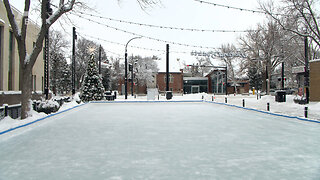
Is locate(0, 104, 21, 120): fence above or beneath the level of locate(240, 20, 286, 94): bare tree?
beneath

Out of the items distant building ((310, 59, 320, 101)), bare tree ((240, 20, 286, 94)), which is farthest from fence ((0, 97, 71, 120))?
bare tree ((240, 20, 286, 94))

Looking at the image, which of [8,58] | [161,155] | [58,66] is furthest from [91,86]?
[58,66]

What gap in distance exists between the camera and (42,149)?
22.7 ft

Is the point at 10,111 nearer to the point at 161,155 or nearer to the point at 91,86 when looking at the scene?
the point at 161,155

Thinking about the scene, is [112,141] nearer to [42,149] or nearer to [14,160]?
[42,149]

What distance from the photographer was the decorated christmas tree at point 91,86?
1160 inches

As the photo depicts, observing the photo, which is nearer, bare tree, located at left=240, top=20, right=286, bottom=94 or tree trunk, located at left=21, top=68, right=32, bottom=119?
tree trunk, located at left=21, top=68, right=32, bottom=119

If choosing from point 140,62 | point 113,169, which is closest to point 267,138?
point 113,169

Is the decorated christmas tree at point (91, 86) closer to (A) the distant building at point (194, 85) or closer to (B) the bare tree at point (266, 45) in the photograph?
(B) the bare tree at point (266, 45)

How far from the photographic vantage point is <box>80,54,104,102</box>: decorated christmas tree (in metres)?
29.5

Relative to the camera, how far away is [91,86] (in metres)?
29.6

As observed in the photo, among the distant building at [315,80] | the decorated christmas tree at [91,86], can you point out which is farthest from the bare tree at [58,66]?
the distant building at [315,80]

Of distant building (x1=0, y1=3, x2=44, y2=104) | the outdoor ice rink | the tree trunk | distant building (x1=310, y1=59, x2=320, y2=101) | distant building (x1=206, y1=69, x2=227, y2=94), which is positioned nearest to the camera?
the outdoor ice rink

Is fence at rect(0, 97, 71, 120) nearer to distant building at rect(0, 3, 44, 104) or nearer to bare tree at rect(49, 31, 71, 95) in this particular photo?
distant building at rect(0, 3, 44, 104)
